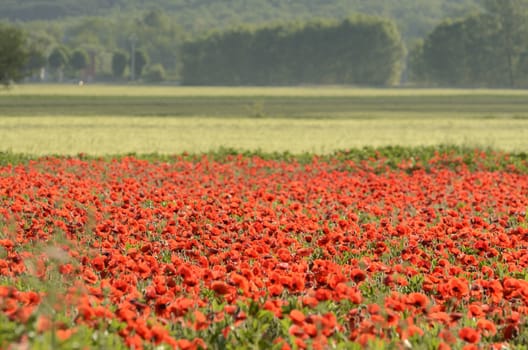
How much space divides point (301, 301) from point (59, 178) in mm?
8643

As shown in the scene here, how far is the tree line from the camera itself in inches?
6324

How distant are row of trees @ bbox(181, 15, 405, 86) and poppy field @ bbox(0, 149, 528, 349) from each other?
164725 mm

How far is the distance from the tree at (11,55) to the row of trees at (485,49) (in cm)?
10830

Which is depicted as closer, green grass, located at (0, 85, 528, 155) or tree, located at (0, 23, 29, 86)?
green grass, located at (0, 85, 528, 155)

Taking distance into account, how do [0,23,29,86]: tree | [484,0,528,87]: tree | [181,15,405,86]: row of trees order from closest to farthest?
[0,23,29,86]: tree, [484,0,528,87]: tree, [181,15,405,86]: row of trees

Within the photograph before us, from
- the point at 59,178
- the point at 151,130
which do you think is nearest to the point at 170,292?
the point at 59,178

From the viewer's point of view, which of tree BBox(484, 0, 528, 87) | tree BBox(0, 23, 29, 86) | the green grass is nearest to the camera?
the green grass

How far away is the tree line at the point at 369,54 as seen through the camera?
16062 cm

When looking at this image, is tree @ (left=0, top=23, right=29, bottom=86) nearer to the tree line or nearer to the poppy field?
the poppy field

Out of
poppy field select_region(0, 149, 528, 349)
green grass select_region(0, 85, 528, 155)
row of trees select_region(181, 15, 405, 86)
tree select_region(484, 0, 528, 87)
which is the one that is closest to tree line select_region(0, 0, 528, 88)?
row of trees select_region(181, 15, 405, 86)

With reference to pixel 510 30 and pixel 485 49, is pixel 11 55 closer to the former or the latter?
pixel 485 49

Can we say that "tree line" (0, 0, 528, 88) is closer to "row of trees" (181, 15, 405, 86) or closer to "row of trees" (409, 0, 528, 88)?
"row of trees" (181, 15, 405, 86)

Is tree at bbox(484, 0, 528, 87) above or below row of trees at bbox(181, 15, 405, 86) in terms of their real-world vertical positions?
above

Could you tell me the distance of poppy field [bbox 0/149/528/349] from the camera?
5.51 meters
